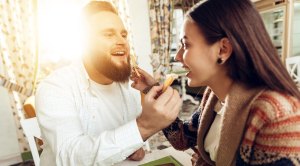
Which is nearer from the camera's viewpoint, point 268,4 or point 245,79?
point 245,79

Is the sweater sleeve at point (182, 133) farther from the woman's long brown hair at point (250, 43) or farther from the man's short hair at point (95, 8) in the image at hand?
the man's short hair at point (95, 8)

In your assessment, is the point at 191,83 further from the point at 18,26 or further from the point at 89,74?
the point at 18,26

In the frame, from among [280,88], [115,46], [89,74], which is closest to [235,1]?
[280,88]

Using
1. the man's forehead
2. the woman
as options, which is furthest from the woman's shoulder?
the man's forehead

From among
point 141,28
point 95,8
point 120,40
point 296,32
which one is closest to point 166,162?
point 120,40

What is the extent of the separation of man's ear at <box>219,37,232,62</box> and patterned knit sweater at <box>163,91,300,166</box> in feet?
0.69

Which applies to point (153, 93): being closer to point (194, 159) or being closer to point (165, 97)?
point (165, 97)

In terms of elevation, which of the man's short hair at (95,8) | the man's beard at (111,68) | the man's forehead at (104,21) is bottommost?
the man's beard at (111,68)

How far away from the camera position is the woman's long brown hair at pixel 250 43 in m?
0.84

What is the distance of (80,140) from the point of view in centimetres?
91

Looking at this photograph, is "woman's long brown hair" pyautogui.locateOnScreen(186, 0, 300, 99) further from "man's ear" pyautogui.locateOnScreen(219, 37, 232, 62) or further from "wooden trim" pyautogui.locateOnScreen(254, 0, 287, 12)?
"wooden trim" pyautogui.locateOnScreen(254, 0, 287, 12)

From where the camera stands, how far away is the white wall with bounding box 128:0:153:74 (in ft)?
13.6

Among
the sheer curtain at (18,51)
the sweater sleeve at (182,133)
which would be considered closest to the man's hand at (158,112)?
the sweater sleeve at (182,133)

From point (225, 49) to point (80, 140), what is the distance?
70 centimetres
